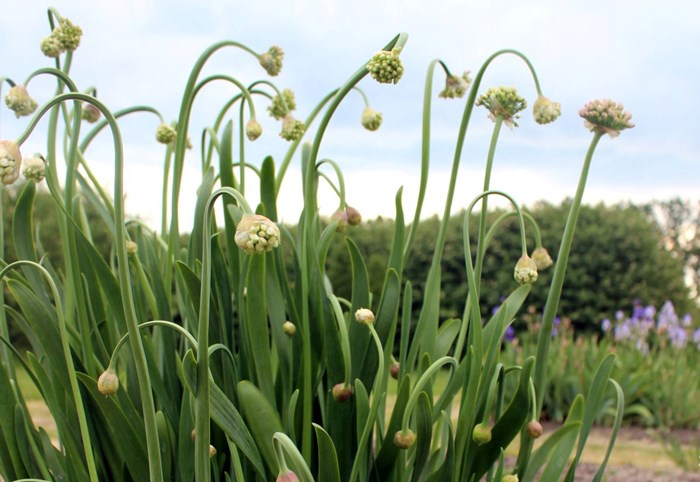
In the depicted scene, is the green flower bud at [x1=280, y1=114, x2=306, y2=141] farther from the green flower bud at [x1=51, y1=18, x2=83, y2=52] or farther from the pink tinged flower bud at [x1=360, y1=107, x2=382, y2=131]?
the green flower bud at [x1=51, y1=18, x2=83, y2=52]

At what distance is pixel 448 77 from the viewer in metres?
1.86

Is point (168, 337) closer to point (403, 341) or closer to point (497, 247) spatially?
point (403, 341)

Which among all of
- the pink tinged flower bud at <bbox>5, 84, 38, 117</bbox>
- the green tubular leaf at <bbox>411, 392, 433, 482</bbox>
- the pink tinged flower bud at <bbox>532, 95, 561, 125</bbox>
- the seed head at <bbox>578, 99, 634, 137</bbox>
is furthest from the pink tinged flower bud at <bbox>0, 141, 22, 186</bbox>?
the pink tinged flower bud at <bbox>532, 95, 561, 125</bbox>

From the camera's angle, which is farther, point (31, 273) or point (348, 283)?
point (348, 283)

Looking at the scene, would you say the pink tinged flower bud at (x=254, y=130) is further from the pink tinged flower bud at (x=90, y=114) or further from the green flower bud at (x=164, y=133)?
the pink tinged flower bud at (x=90, y=114)

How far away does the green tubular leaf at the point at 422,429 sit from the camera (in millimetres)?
1474

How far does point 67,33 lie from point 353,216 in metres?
0.78

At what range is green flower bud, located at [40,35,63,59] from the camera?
1694 mm

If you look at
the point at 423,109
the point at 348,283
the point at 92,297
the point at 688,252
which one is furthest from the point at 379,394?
the point at 688,252

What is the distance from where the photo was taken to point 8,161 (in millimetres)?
1095

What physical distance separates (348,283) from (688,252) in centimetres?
2273

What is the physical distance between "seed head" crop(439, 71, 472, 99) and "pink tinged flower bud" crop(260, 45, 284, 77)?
44 cm

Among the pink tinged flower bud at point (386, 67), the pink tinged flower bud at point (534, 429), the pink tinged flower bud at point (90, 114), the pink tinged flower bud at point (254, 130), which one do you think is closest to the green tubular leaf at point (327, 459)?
the pink tinged flower bud at point (534, 429)

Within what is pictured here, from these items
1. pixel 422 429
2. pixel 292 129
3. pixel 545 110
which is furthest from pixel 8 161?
pixel 545 110
